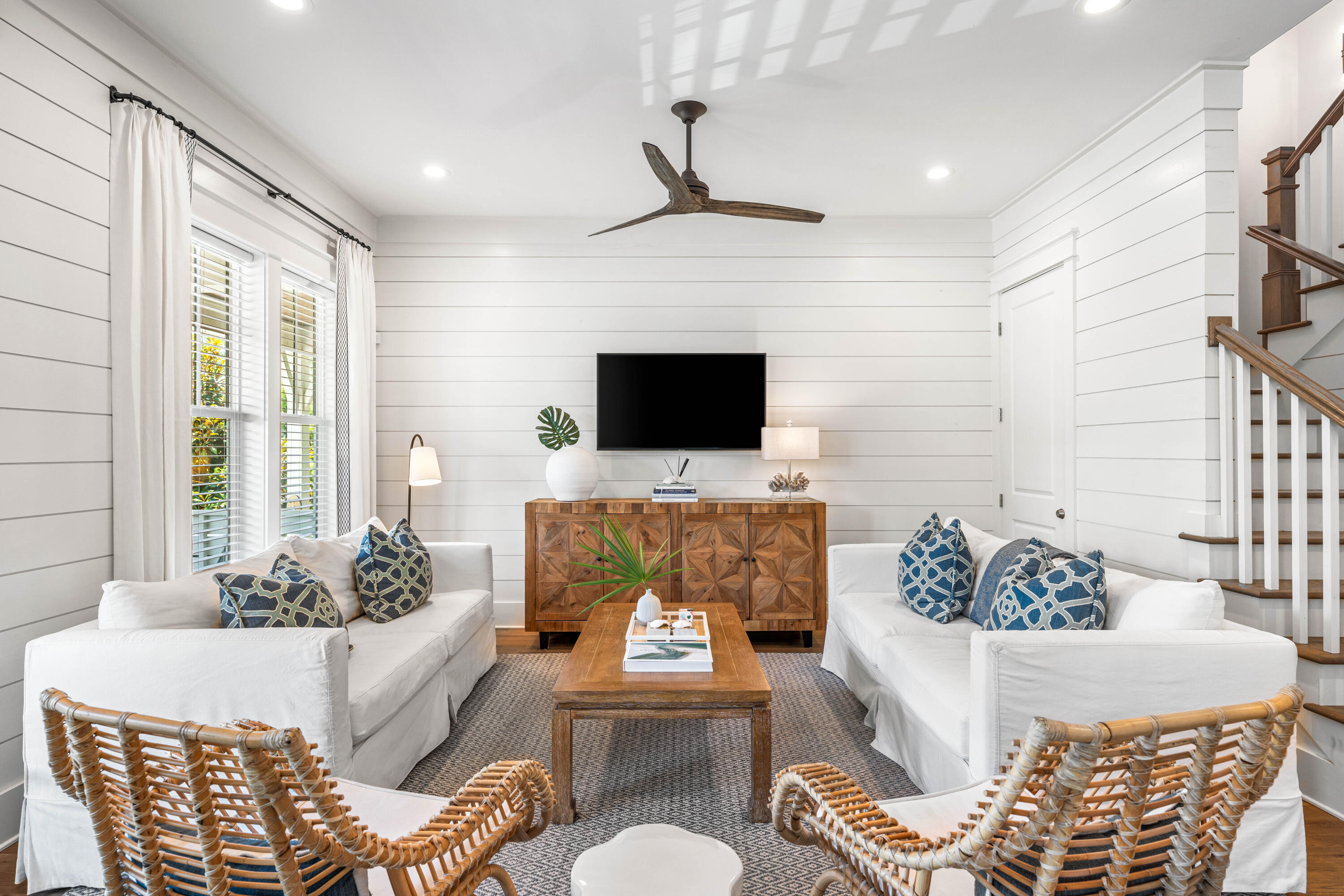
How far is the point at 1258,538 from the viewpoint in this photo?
2.64 metres

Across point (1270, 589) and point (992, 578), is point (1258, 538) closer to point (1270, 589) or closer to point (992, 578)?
point (1270, 589)

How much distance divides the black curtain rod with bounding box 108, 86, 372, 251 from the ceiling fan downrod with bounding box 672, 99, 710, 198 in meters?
1.97

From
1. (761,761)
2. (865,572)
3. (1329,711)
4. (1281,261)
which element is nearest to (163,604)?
(761,761)

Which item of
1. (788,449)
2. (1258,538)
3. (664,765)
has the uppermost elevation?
(788,449)

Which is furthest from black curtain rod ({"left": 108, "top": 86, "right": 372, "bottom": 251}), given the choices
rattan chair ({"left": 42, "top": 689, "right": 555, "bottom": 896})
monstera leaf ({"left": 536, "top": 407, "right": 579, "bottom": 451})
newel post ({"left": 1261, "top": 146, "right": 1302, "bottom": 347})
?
newel post ({"left": 1261, "top": 146, "right": 1302, "bottom": 347})

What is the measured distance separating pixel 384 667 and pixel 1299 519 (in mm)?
3191

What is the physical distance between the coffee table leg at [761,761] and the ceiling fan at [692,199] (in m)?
2.13

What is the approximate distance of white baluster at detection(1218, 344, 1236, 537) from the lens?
2.71 m

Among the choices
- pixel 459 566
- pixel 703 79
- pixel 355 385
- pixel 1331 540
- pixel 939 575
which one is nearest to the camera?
pixel 1331 540

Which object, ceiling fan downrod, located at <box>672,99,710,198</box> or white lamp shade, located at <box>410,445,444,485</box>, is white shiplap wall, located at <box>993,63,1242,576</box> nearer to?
ceiling fan downrod, located at <box>672,99,710,198</box>

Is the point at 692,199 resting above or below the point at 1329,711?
above

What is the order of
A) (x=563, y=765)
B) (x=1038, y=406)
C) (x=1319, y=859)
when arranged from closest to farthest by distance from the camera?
(x=1319, y=859) → (x=563, y=765) → (x=1038, y=406)

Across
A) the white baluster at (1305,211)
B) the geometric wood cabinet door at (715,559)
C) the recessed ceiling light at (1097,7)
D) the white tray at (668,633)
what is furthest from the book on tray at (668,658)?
the white baluster at (1305,211)

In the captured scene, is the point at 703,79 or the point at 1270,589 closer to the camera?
the point at 1270,589
